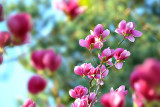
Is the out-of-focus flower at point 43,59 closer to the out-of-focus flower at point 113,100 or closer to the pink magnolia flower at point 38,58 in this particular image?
the pink magnolia flower at point 38,58

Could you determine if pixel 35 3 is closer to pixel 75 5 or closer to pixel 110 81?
pixel 75 5

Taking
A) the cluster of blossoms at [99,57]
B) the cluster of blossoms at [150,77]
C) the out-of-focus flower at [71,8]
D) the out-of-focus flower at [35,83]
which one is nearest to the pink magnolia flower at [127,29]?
the cluster of blossoms at [99,57]

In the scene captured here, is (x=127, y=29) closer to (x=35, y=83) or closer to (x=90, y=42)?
(x=90, y=42)

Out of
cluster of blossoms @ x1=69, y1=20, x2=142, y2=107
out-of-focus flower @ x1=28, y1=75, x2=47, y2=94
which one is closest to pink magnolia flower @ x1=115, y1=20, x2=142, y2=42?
cluster of blossoms @ x1=69, y1=20, x2=142, y2=107

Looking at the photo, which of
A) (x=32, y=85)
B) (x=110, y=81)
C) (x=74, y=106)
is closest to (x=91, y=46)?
(x=74, y=106)

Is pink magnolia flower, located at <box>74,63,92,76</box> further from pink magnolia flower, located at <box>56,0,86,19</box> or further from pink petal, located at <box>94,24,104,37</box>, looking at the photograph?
pink magnolia flower, located at <box>56,0,86,19</box>

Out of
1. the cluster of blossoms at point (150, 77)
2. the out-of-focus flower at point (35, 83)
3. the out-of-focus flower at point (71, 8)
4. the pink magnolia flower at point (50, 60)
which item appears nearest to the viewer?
the cluster of blossoms at point (150, 77)

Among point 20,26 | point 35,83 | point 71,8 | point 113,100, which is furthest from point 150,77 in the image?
point 71,8

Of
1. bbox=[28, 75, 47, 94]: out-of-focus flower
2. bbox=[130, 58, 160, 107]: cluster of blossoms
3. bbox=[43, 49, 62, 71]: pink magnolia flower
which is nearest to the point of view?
bbox=[130, 58, 160, 107]: cluster of blossoms

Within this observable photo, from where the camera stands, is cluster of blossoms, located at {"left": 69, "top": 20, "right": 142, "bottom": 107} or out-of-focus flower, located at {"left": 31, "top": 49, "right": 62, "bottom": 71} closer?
cluster of blossoms, located at {"left": 69, "top": 20, "right": 142, "bottom": 107}
